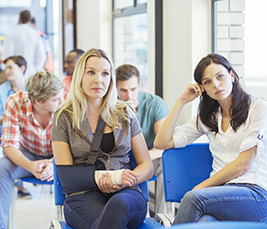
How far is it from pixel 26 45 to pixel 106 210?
356 centimetres

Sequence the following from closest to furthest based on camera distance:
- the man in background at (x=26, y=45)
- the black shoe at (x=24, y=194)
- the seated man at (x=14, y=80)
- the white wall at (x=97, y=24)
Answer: the black shoe at (x=24, y=194), the seated man at (x=14, y=80), the white wall at (x=97, y=24), the man in background at (x=26, y=45)

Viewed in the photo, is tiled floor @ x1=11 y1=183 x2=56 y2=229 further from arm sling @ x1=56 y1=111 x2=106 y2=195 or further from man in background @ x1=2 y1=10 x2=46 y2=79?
man in background @ x1=2 y1=10 x2=46 y2=79

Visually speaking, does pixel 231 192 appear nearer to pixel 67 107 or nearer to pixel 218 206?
pixel 218 206

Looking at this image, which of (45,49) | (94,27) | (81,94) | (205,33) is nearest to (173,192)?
(81,94)

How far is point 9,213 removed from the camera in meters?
2.27

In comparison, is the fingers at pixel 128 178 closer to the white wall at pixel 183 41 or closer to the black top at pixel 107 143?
the black top at pixel 107 143

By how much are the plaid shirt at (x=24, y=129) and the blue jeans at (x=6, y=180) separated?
0.14 m

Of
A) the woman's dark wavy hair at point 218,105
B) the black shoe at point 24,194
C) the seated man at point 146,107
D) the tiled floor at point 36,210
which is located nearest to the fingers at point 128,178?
the woman's dark wavy hair at point 218,105

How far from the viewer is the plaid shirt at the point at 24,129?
2.35 m

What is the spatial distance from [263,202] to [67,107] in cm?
109

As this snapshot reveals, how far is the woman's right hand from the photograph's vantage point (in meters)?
1.84

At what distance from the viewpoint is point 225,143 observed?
172 centimetres

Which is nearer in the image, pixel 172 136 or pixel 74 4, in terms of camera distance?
pixel 172 136

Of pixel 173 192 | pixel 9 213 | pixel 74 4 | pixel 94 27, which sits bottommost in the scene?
pixel 9 213
